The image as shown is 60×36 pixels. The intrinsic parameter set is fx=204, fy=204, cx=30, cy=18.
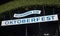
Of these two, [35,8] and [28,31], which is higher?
[35,8]

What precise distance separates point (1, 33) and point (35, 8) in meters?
2.50

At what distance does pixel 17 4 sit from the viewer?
40.8ft

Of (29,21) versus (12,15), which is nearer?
(29,21)

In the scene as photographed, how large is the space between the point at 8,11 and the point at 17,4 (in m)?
0.80

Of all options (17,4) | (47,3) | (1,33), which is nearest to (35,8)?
(47,3)

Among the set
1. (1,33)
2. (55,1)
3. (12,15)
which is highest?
(55,1)

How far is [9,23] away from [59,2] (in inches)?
121

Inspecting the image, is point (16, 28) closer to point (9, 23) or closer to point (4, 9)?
point (9, 23)

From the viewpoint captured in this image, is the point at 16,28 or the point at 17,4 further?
the point at 17,4

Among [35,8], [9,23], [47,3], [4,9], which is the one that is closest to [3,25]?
[9,23]

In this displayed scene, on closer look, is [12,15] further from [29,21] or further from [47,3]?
[47,3]

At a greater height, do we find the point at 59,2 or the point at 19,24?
the point at 59,2

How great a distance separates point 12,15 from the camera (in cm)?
1175

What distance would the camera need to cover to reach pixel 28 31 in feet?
36.7
